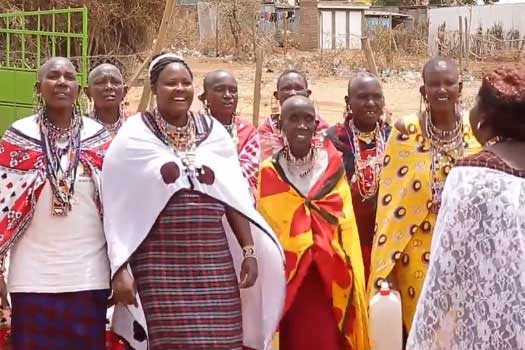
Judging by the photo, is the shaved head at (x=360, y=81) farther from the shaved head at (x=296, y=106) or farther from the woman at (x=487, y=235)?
the woman at (x=487, y=235)

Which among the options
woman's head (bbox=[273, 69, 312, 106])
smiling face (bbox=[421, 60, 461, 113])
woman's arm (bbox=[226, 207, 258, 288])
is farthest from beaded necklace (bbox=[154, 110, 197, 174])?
woman's head (bbox=[273, 69, 312, 106])

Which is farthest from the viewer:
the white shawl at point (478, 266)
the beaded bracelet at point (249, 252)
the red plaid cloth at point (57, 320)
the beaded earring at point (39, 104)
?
the beaded earring at point (39, 104)

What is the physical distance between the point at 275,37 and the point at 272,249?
26.7m

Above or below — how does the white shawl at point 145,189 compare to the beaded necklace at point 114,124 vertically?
below

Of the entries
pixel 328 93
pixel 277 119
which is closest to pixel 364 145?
pixel 277 119

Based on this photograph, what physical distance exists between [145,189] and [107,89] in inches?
75.3

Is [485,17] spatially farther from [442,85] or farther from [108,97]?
[442,85]

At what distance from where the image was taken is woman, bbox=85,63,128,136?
18.5 feet

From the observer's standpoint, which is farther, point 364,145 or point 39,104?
point 364,145

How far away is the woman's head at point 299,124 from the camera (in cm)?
448

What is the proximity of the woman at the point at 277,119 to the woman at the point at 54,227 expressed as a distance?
1.33m

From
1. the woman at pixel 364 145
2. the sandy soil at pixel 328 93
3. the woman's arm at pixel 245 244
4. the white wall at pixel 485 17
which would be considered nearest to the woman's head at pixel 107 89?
the woman at pixel 364 145

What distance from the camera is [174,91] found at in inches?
154

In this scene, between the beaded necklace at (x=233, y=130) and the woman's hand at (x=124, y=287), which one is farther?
the beaded necklace at (x=233, y=130)
